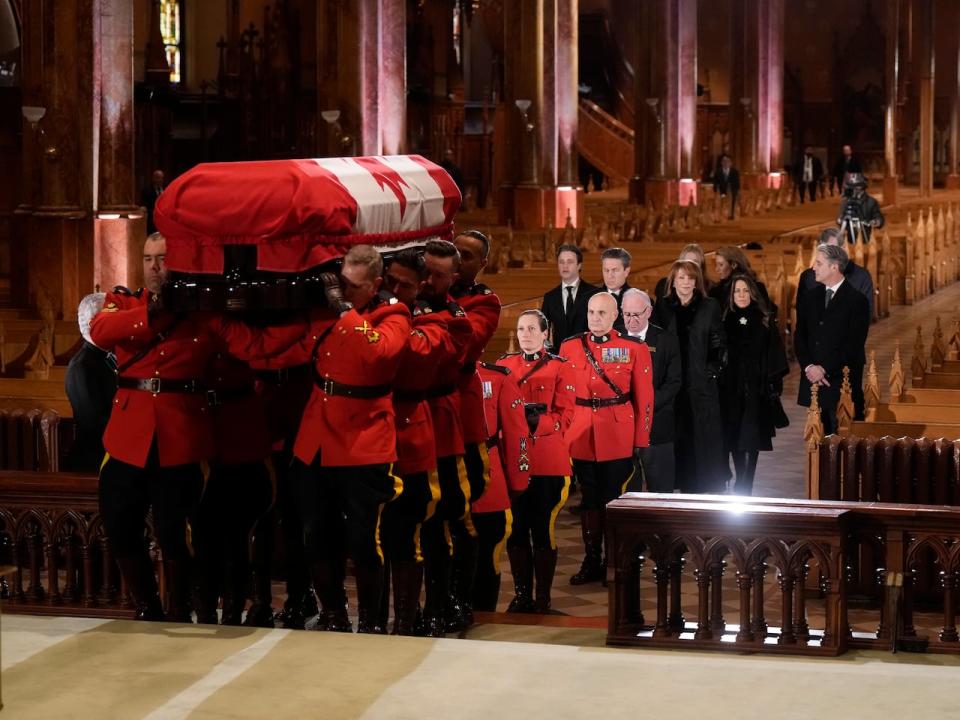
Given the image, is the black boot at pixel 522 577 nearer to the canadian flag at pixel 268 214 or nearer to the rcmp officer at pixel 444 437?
the rcmp officer at pixel 444 437

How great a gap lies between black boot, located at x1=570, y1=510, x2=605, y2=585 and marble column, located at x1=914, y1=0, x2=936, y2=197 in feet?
87.0

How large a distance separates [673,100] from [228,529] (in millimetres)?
25538

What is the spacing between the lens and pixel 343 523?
21.0ft

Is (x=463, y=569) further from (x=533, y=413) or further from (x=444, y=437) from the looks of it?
(x=533, y=413)

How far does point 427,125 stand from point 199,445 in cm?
2401

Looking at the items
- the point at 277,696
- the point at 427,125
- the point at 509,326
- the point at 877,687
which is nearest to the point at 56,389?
the point at 509,326

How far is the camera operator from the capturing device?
21.3 meters

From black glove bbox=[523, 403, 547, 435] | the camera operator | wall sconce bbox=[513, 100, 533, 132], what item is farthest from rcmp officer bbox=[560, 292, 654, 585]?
wall sconce bbox=[513, 100, 533, 132]

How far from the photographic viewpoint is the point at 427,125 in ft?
98.8

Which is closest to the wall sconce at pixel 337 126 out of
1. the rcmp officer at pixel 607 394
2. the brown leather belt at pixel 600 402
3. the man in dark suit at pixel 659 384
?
the man in dark suit at pixel 659 384

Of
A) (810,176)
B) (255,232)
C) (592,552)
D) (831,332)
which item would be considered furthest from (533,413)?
(810,176)

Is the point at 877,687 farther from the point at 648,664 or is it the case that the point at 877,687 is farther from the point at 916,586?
the point at 916,586

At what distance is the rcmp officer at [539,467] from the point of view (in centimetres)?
796

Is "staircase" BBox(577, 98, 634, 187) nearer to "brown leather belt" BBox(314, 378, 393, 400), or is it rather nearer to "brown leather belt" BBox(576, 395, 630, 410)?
"brown leather belt" BBox(576, 395, 630, 410)
